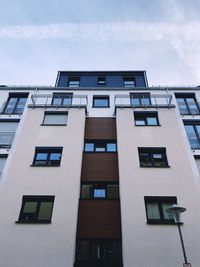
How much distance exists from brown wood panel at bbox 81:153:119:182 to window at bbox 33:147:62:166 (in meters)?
1.50

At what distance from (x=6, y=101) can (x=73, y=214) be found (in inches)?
433

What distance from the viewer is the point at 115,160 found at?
1227 centimetres

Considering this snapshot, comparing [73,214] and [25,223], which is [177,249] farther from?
[25,223]

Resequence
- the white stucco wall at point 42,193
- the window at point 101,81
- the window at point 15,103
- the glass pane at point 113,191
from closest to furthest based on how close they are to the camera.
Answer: the white stucco wall at point 42,193
the glass pane at point 113,191
the window at point 15,103
the window at point 101,81

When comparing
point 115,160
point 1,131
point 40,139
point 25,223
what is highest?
point 1,131

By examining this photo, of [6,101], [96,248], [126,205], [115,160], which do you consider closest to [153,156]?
[115,160]

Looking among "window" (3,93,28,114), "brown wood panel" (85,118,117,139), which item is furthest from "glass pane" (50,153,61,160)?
"window" (3,93,28,114)

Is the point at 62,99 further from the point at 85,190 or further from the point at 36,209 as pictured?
the point at 36,209

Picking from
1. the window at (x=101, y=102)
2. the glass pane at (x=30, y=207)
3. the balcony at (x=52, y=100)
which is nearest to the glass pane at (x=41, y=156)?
the glass pane at (x=30, y=207)

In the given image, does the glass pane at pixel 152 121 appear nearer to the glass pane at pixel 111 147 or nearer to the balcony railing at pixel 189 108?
the balcony railing at pixel 189 108

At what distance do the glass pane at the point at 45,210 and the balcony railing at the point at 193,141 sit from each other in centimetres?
875

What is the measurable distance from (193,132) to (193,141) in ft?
3.15

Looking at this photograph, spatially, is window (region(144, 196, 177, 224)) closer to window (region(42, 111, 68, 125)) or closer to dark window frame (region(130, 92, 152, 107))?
window (region(42, 111, 68, 125))

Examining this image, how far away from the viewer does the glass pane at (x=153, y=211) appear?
1002 centimetres
